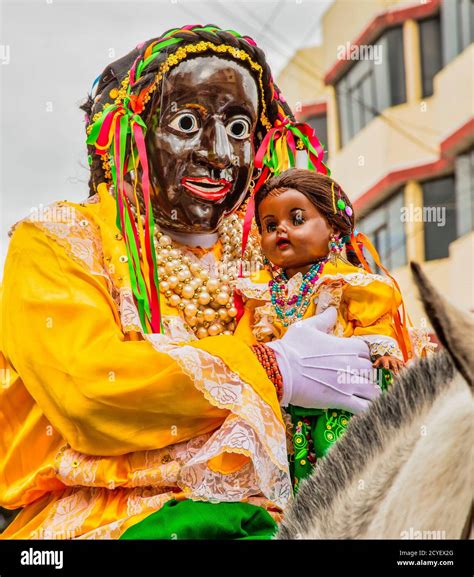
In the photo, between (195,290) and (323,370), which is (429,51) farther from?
(323,370)

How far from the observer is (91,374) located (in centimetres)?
252

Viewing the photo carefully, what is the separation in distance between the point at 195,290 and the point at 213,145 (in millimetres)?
403

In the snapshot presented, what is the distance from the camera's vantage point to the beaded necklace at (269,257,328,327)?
278cm

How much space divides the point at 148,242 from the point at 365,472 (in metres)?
1.27

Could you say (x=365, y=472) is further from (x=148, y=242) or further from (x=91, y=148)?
(x=91, y=148)

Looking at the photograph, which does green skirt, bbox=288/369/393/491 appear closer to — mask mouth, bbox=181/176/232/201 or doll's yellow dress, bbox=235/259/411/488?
doll's yellow dress, bbox=235/259/411/488

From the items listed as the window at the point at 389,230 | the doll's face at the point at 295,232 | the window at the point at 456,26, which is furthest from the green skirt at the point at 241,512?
the window at the point at 456,26

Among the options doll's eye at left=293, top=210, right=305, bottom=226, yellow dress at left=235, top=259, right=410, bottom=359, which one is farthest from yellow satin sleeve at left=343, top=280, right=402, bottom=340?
doll's eye at left=293, top=210, right=305, bottom=226

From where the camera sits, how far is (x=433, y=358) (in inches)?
72.3

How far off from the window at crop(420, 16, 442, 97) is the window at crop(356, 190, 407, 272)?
1.36m

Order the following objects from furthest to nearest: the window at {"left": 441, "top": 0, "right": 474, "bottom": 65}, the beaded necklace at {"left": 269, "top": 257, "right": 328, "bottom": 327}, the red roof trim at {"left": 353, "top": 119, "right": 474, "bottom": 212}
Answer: the window at {"left": 441, "top": 0, "right": 474, "bottom": 65} < the red roof trim at {"left": 353, "top": 119, "right": 474, "bottom": 212} < the beaded necklace at {"left": 269, "top": 257, "right": 328, "bottom": 327}

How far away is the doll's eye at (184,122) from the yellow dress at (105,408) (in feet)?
1.35

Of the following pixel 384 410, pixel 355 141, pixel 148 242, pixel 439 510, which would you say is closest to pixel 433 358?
pixel 384 410

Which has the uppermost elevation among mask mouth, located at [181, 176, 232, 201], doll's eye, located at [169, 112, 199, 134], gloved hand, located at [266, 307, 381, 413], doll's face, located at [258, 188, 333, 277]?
doll's eye, located at [169, 112, 199, 134]
